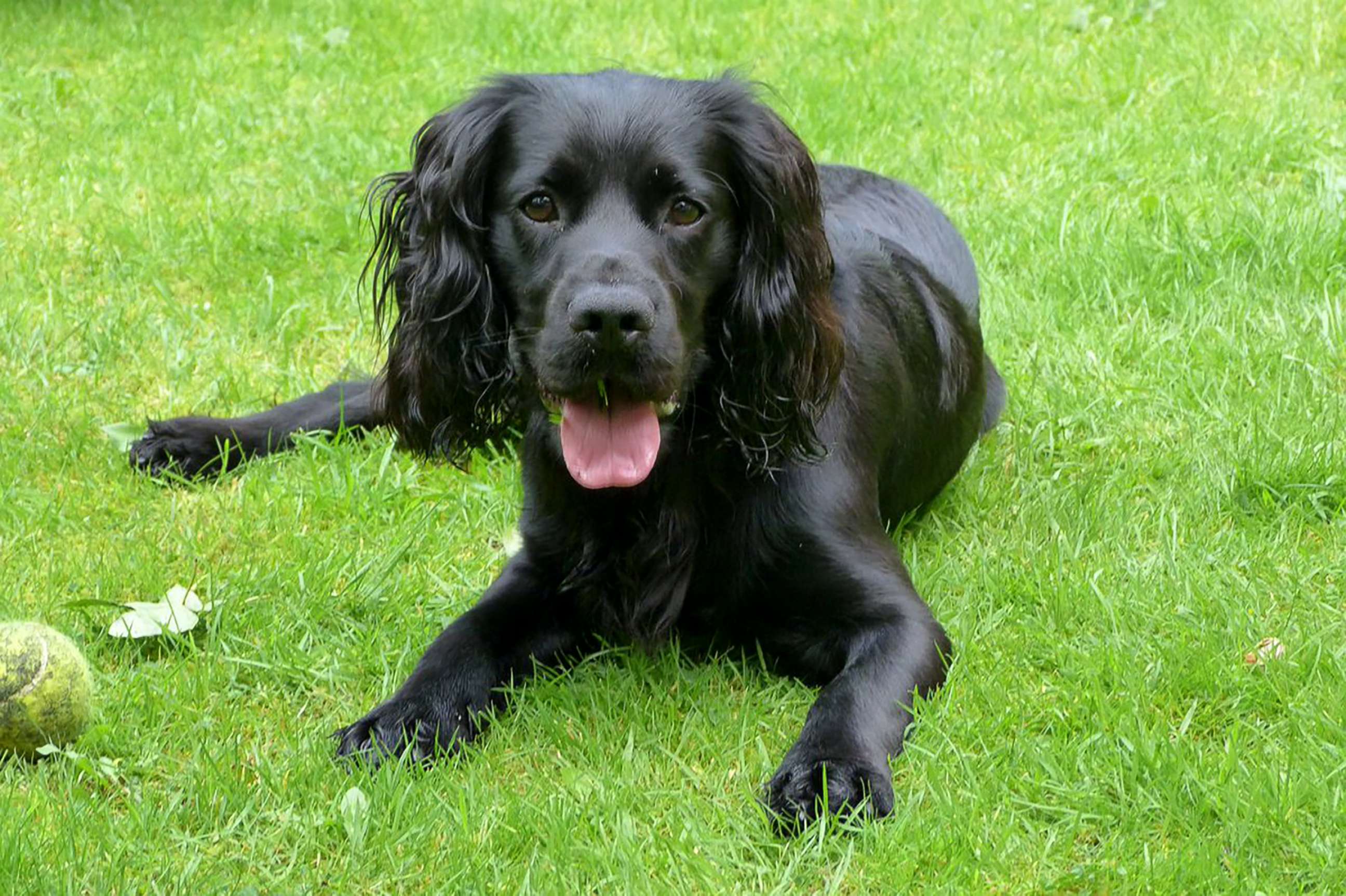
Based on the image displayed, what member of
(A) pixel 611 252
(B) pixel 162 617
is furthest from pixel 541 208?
(B) pixel 162 617

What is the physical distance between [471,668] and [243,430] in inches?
56.4

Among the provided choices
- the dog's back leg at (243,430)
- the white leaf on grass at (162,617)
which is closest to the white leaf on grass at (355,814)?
the white leaf on grass at (162,617)

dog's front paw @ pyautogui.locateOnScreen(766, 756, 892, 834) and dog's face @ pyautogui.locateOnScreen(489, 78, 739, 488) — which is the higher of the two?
dog's face @ pyautogui.locateOnScreen(489, 78, 739, 488)

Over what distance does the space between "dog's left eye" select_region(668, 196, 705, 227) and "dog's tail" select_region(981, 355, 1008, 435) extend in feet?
4.57

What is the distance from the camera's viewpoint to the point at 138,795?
8.72 ft

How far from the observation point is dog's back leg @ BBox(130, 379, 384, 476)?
13.1 ft

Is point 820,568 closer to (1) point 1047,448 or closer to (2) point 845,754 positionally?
(2) point 845,754

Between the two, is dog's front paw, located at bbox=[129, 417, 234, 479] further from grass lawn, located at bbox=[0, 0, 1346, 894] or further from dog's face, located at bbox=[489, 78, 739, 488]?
dog's face, located at bbox=[489, 78, 739, 488]

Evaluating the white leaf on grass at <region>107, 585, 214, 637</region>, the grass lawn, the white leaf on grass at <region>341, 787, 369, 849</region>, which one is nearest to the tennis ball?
the grass lawn

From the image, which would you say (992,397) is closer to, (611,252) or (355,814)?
(611,252)

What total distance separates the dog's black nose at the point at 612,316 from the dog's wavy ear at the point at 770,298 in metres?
0.42

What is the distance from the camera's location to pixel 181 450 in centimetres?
402

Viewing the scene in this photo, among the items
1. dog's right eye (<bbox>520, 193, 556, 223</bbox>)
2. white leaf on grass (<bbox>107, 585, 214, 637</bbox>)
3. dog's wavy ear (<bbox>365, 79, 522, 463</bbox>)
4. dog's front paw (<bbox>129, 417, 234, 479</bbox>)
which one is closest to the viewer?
dog's right eye (<bbox>520, 193, 556, 223</bbox>)

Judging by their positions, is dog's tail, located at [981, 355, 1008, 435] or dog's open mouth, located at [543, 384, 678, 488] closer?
dog's open mouth, located at [543, 384, 678, 488]
